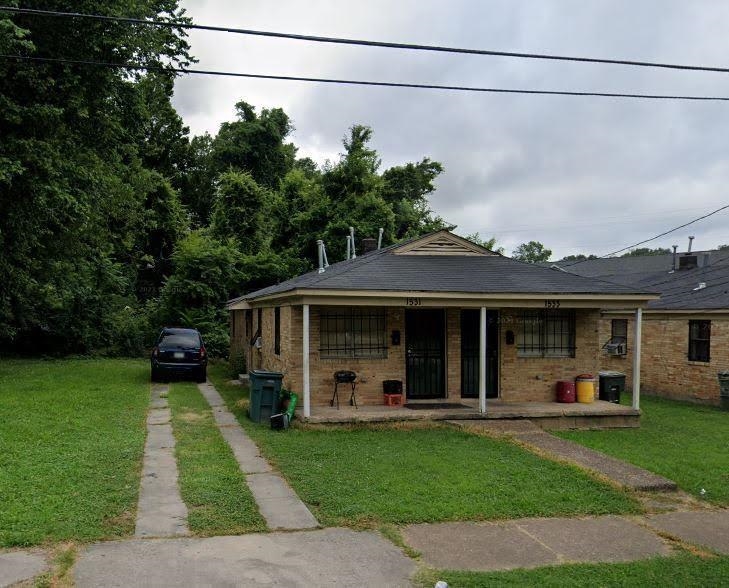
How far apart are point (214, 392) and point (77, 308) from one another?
13081mm

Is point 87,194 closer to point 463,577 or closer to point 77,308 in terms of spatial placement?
point 77,308

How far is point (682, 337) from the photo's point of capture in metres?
18.2

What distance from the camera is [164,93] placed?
19.6 m

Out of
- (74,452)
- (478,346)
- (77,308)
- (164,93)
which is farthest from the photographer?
(77,308)

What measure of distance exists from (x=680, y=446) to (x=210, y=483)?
7732 mm

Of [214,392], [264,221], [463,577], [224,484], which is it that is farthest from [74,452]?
[264,221]

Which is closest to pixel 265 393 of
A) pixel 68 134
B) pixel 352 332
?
pixel 352 332

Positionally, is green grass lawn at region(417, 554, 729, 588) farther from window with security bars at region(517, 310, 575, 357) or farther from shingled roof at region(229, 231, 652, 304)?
window with security bars at region(517, 310, 575, 357)

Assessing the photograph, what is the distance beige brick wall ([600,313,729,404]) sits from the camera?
672 inches

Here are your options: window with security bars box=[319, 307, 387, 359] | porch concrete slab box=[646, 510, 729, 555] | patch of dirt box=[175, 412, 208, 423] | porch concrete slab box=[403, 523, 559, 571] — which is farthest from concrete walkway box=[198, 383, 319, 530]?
porch concrete slab box=[646, 510, 729, 555]

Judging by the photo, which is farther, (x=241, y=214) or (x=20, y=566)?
(x=241, y=214)

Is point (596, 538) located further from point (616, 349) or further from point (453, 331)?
point (616, 349)

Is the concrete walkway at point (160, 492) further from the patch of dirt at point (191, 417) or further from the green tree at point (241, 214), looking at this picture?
the green tree at point (241, 214)

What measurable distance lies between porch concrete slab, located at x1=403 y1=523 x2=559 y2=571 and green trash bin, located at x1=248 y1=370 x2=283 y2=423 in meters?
6.04
